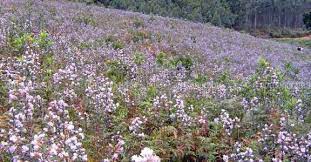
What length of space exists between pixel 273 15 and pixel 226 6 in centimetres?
2464

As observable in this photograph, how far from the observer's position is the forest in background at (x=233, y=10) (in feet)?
216

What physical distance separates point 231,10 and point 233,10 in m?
1.22

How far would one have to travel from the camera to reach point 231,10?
9169cm

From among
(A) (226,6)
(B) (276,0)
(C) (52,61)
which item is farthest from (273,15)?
(C) (52,61)

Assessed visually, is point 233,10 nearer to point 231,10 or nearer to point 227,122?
point 231,10

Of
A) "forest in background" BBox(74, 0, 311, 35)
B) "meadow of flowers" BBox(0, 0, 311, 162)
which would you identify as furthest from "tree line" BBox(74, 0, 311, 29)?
"meadow of flowers" BBox(0, 0, 311, 162)

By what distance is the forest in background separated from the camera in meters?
65.9

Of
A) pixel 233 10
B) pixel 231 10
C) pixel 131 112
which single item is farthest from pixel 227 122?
pixel 233 10

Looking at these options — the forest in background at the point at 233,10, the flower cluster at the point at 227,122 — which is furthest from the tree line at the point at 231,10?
the flower cluster at the point at 227,122

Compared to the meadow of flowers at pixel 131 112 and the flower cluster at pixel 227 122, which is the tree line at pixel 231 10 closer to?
the meadow of flowers at pixel 131 112

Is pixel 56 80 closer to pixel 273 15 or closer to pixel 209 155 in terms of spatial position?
pixel 209 155

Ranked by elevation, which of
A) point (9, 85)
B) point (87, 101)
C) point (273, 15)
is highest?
point (9, 85)

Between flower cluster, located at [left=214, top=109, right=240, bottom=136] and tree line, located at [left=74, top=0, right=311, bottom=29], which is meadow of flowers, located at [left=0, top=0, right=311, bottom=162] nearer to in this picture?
flower cluster, located at [left=214, top=109, right=240, bottom=136]

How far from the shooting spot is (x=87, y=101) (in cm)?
827
